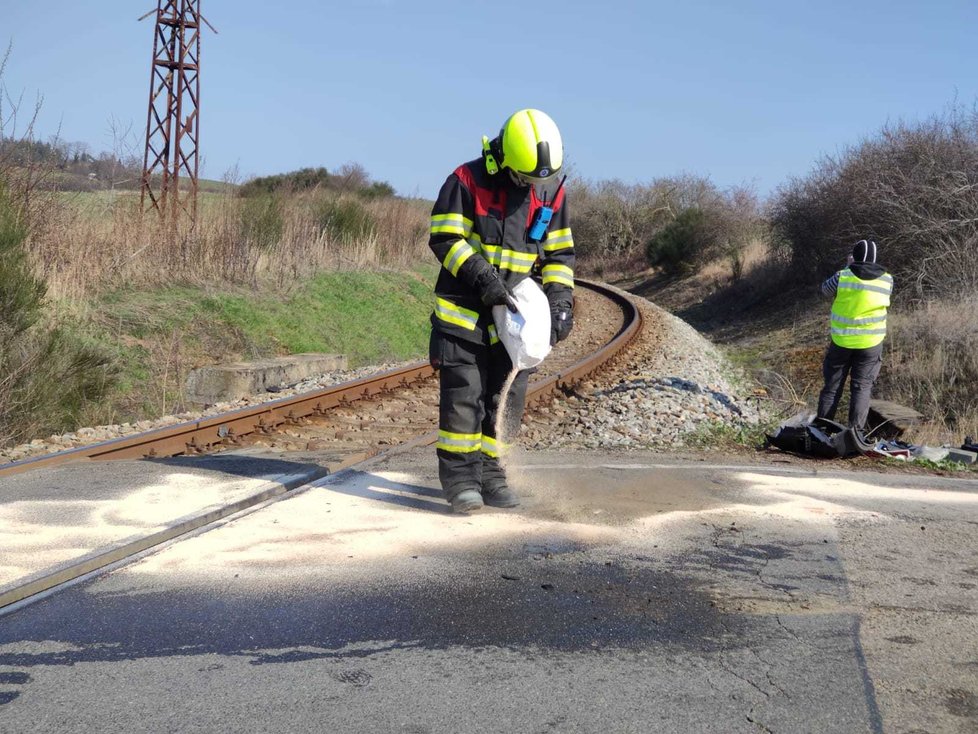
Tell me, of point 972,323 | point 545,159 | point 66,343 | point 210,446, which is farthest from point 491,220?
point 972,323

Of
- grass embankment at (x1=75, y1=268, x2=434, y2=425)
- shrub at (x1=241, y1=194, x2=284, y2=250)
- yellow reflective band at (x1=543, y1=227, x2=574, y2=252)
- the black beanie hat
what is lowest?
grass embankment at (x1=75, y1=268, x2=434, y2=425)

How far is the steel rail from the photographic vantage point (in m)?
7.01

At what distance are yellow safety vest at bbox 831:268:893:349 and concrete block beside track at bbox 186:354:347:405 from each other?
6841mm

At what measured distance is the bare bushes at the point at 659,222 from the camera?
A: 43312 mm

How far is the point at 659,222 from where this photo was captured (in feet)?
175

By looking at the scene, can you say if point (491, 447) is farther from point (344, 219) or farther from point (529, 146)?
point (344, 219)

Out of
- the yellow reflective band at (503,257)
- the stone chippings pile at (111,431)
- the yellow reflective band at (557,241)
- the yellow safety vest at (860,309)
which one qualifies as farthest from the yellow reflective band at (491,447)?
the yellow safety vest at (860,309)

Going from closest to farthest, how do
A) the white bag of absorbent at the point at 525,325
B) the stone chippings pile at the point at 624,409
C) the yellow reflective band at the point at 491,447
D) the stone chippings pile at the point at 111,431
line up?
the white bag of absorbent at the point at 525,325 < the yellow reflective band at the point at 491,447 < the stone chippings pile at the point at 111,431 < the stone chippings pile at the point at 624,409

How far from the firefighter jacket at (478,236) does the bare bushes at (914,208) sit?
14.0m

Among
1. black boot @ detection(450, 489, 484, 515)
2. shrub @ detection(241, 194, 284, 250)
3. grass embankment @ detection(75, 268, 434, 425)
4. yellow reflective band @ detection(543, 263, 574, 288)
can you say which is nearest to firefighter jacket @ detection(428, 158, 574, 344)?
yellow reflective band @ detection(543, 263, 574, 288)

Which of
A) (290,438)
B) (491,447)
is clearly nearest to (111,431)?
(290,438)

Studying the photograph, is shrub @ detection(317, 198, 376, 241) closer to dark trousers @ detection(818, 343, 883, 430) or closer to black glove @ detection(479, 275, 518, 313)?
dark trousers @ detection(818, 343, 883, 430)

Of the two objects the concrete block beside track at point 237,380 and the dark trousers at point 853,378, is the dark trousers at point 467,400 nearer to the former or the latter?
the dark trousers at point 853,378

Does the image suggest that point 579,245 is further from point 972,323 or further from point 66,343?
point 66,343
